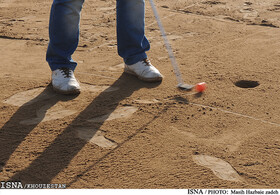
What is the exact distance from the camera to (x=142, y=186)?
2.44 m

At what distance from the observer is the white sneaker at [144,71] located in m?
3.94

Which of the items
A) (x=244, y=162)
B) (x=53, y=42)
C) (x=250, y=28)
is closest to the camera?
(x=244, y=162)

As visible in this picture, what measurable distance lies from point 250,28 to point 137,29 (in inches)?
83.4

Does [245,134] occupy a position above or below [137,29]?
below

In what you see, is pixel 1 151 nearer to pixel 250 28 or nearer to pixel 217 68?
pixel 217 68

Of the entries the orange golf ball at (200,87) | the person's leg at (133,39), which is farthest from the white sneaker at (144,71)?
the orange golf ball at (200,87)

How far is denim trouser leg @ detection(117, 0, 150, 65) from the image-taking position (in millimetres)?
3941

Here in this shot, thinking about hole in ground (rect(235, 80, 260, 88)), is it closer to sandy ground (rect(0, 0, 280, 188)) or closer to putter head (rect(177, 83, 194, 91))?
sandy ground (rect(0, 0, 280, 188))

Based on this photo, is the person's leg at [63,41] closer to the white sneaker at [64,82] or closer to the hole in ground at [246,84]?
the white sneaker at [64,82]

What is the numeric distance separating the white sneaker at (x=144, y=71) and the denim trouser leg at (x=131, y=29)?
56mm

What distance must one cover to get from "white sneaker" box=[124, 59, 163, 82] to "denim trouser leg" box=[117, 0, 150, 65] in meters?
0.06

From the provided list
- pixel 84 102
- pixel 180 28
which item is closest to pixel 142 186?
pixel 84 102

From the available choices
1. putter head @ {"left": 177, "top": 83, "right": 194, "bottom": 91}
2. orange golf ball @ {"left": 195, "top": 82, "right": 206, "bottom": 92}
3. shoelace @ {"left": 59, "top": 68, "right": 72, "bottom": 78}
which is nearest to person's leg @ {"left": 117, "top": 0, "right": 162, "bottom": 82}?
putter head @ {"left": 177, "top": 83, "right": 194, "bottom": 91}

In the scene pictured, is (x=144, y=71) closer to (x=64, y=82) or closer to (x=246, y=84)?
(x=64, y=82)
